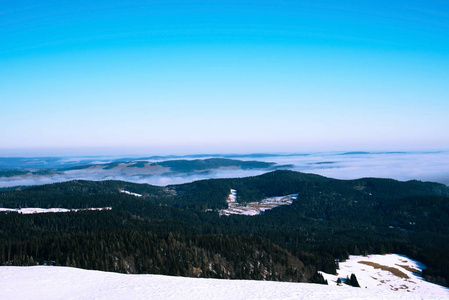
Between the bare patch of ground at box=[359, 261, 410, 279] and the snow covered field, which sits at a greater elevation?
the snow covered field

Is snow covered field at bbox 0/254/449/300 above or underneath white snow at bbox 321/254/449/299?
above

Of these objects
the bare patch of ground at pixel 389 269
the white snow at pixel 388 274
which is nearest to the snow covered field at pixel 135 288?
the white snow at pixel 388 274

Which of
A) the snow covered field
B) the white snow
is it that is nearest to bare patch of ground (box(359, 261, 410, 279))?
the white snow

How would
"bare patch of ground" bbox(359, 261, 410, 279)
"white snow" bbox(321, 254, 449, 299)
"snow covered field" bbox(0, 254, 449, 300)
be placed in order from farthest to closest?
"bare patch of ground" bbox(359, 261, 410, 279), "white snow" bbox(321, 254, 449, 299), "snow covered field" bbox(0, 254, 449, 300)

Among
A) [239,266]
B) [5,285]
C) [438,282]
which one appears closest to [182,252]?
[239,266]

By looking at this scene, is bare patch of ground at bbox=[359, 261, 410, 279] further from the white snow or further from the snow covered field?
Result: the snow covered field

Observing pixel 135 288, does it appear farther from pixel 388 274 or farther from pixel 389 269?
pixel 389 269

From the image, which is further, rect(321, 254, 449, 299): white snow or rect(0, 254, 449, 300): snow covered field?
rect(321, 254, 449, 299): white snow

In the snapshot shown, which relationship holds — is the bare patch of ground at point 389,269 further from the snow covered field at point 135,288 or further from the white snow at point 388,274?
the snow covered field at point 135,288

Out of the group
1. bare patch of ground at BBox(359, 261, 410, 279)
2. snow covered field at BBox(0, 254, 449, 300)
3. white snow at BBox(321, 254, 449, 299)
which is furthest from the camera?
bare patch of ground at BBox(359, 261, 410, 279)
